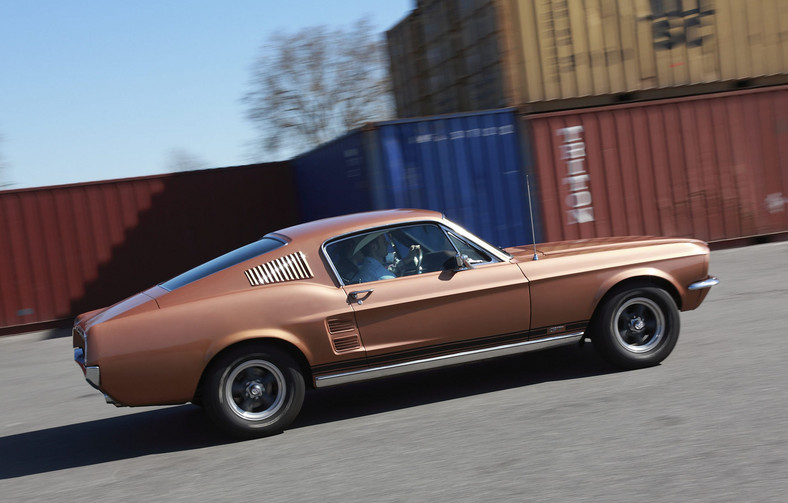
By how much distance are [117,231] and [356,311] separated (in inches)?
433

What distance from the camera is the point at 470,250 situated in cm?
541

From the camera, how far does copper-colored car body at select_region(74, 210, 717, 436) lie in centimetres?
470

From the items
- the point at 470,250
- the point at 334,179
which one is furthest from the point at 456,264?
the point at 334,179

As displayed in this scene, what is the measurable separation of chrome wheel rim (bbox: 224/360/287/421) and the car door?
0.63 metres

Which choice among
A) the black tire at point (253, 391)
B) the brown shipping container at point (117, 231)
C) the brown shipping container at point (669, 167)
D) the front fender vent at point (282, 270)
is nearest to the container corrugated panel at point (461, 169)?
the brown shipping container at point (669, 167)

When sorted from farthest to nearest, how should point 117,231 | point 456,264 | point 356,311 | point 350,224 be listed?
1. point 117,231
2. point 350,224
3. point 456,264
4. point 356,311

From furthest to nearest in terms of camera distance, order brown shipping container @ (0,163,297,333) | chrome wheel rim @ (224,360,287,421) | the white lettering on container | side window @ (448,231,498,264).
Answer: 1. brown shipping container @ (0,163,297,333)
2. the white lettering on container
3. side window @ (448,231,498,264)
4. chrome wheel rim @ (224,360,287,421)

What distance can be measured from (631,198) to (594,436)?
970cm

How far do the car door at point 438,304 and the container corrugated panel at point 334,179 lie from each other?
21.6ft

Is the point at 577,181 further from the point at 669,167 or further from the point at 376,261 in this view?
the point at 376,261

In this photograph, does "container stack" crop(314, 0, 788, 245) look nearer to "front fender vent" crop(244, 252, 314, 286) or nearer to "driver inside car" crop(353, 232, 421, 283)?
"driver inside car" crop(353, 232, 421, 283)

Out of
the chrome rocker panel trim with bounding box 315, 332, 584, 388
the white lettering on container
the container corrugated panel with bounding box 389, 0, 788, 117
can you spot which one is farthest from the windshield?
the white lettering on container

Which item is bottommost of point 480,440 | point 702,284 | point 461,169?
point 480,440

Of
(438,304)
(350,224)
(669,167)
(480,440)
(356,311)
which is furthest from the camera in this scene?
(669,167)
